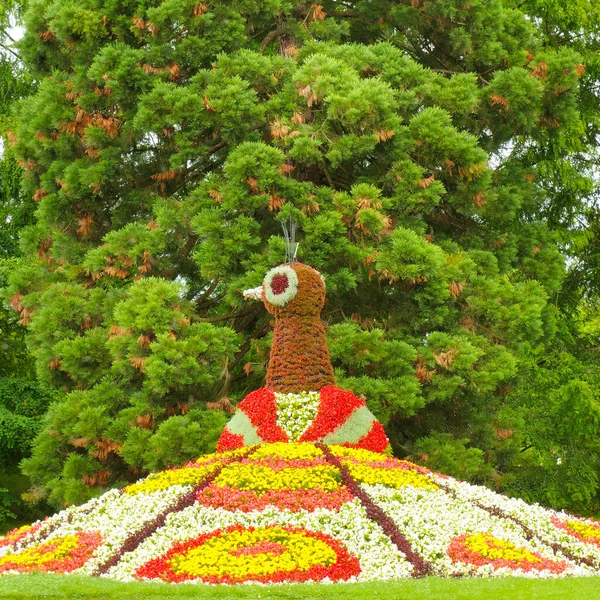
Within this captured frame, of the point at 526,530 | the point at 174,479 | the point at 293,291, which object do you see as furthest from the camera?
the point at 293,291

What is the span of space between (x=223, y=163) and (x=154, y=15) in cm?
200

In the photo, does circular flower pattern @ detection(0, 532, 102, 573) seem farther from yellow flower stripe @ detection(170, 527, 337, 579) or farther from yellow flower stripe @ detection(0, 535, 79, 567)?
yellow flower stripe @ detection(170, 527, 337, 579)

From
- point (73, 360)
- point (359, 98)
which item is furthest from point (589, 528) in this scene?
point (73, 360)

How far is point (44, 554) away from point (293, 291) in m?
3.35

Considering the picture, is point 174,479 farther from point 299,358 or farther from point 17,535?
point 299,358

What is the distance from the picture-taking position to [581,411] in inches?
562

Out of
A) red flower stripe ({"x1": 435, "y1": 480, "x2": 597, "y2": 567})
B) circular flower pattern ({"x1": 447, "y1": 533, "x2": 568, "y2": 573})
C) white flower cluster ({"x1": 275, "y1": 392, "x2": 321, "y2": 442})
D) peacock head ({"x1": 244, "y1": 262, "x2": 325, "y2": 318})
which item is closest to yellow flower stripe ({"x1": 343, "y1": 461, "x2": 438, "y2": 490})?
red flower stripe ({"x1": 435, "y1": 480, "x2": 597, "y2": 567})

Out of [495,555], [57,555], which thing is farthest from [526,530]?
[57,555]

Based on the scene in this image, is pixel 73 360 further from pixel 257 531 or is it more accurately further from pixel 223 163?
pixel 257 531

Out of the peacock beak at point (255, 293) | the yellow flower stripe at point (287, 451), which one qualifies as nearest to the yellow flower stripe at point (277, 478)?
the yellow flower stripe at point (287, 451)

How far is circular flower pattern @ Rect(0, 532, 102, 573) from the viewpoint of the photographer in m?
7.35

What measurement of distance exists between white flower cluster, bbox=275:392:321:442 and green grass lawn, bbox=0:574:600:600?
2795 mm

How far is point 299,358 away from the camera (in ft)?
31.1

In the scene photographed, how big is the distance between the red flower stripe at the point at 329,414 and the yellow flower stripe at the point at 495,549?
1866 millimetres
